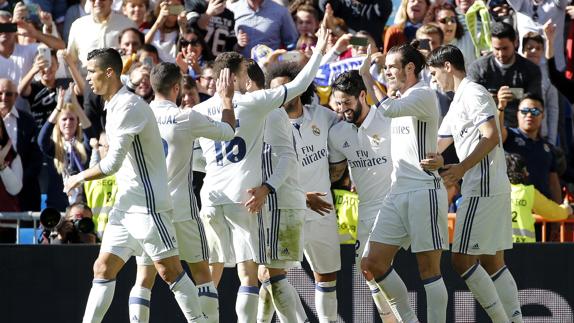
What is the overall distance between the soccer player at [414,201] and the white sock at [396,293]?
25 mm

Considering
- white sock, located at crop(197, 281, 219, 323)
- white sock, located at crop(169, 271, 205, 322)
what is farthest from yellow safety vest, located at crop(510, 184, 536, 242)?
white sock, located at crop(169, 271, 205, 322)

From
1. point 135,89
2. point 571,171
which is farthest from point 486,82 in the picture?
point 135,89

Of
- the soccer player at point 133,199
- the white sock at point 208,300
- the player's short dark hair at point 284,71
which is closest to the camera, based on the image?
the soccer player at point 133,199

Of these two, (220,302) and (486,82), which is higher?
(486,82)

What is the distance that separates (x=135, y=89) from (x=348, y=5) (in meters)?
3.42

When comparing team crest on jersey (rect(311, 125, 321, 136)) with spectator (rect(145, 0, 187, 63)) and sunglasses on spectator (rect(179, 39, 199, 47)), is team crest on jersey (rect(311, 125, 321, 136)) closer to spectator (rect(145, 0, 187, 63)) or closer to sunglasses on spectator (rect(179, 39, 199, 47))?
sunglasses on spectator (rect(179, 39, 199, 47))

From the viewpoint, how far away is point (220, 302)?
11633 mm

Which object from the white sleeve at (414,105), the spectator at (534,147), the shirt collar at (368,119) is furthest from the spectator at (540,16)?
the white sleeve at (414,105)

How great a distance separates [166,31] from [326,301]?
5271mm

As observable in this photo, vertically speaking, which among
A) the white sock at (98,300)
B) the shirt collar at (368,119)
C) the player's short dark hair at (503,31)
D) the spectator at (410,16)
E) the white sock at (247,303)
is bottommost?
the white sock at (247,303)

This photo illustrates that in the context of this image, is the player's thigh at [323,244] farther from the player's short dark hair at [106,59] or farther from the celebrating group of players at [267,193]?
the player's short dark hair at [106,59]

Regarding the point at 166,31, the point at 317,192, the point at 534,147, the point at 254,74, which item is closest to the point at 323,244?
the point at 317,192

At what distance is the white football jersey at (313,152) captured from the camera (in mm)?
10828

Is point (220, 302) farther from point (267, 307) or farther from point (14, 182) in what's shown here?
point (14, 182)
